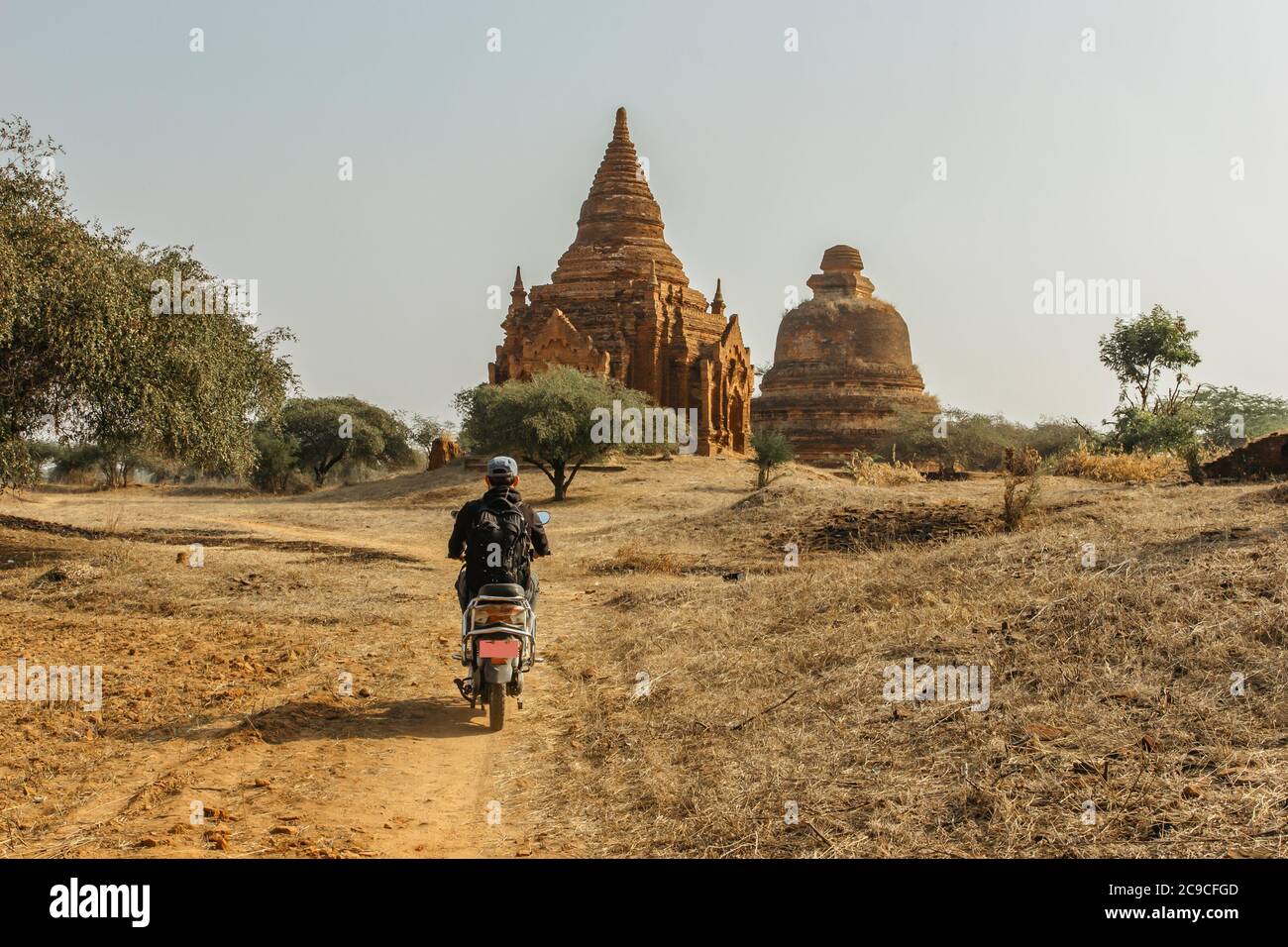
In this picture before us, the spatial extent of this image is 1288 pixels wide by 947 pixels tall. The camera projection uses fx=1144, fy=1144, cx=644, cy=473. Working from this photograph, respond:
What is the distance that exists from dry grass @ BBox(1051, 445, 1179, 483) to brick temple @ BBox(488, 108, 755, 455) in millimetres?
14318

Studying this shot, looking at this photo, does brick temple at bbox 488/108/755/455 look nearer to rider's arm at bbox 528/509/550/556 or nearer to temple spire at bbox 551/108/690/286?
temple spire at bbox 551/108/690/286

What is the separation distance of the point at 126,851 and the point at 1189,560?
6.83 meters

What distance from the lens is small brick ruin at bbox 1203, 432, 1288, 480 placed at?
17.0 metres

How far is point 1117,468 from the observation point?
2128cm

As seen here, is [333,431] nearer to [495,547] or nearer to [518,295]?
[518,295]

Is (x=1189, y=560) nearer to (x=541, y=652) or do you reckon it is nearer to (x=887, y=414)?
(x=541, y=652)

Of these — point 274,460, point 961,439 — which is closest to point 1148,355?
→ point 961,439

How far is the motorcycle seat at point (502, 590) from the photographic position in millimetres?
7094

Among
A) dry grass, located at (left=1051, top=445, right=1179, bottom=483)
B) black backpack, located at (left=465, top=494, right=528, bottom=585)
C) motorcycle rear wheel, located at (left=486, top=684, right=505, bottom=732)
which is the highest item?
dry grass, located at (left=1051, top=445, right=1179, bottom=483)

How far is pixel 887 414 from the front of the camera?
1780 inches

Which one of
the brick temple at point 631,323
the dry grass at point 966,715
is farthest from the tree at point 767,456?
the dry grass at point 966,715

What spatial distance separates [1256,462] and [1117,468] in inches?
160

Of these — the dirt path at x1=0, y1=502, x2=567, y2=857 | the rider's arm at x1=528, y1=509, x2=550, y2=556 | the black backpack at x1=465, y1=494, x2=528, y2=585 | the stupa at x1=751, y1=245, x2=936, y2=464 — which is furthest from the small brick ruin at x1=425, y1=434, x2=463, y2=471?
the black backpack at x1=465, y1=494, x2=528, y2=585

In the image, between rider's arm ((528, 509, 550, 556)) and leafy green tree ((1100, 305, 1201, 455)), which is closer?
rider's arm ((528, 509, 550, 556))
